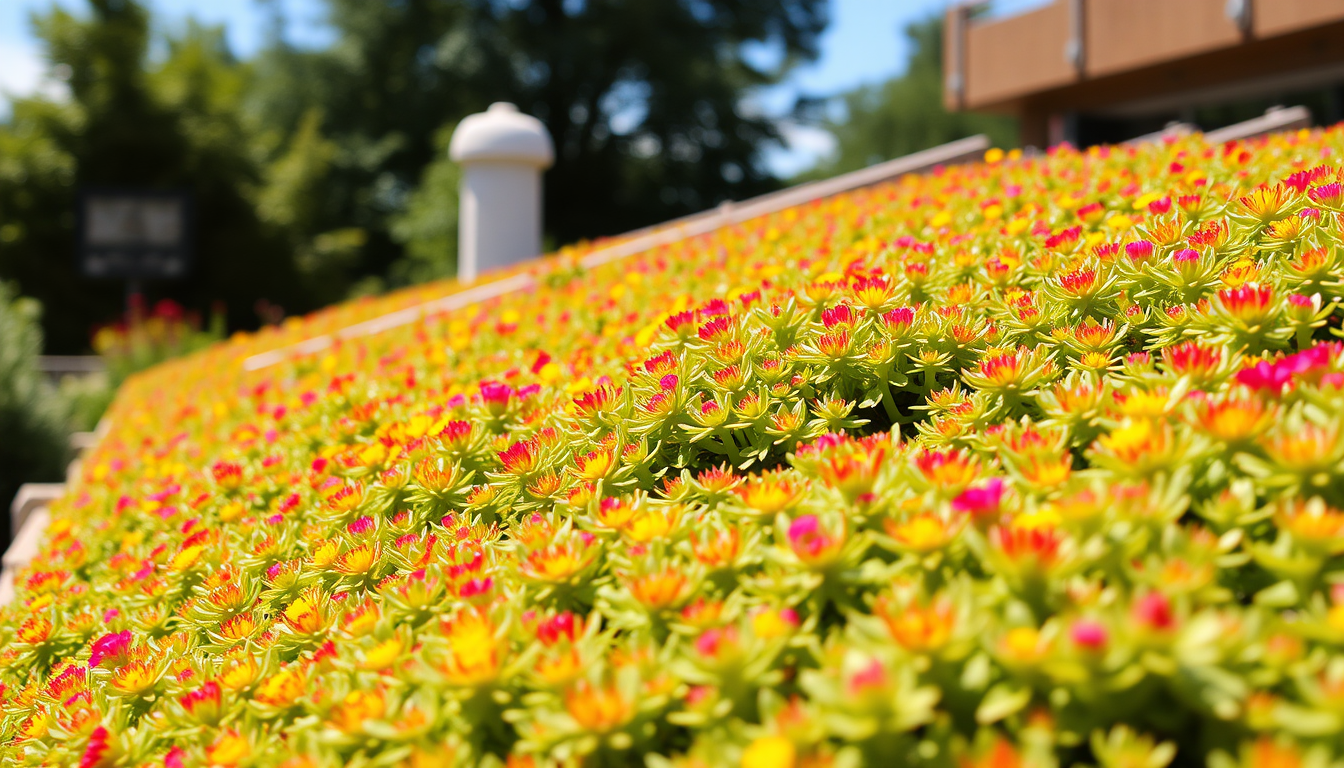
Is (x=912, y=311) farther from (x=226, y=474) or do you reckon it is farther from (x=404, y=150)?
(x=404, y=150)

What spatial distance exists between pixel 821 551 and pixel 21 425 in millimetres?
7428

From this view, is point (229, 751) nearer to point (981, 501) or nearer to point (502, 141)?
point (981, 501)

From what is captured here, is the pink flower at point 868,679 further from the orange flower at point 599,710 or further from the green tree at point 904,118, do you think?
the green tree at point 904,118

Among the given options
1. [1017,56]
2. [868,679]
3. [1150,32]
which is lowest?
[868,679]

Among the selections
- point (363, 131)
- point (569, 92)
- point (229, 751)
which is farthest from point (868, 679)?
point (363, 131)

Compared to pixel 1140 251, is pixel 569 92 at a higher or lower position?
higher

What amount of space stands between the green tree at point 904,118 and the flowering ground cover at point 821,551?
41.5 m

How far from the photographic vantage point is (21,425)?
6.86m

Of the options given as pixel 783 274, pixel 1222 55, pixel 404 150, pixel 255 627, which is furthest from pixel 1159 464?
pixel 404 150

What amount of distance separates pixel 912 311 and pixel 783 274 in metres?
1.38

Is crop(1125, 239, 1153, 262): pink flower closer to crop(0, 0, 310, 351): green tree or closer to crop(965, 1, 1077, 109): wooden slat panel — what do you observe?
crop(965, 1, 1077, 109): wooden slat panel

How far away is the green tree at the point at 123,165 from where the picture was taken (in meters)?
22.1

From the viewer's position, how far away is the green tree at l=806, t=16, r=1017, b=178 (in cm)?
4450

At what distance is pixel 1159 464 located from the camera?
141 centimetres
